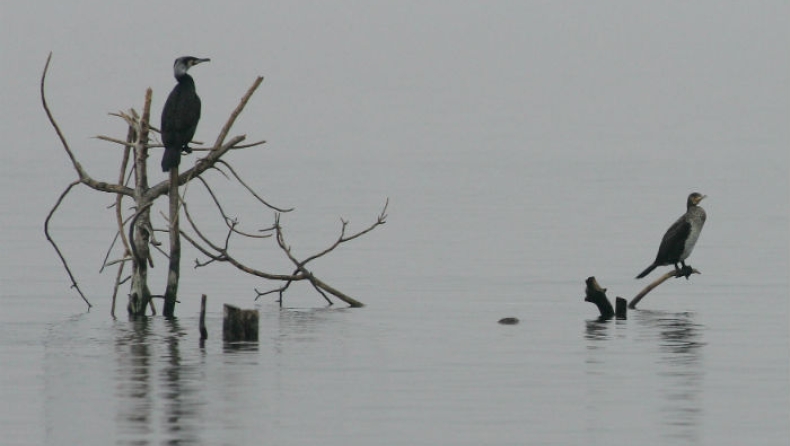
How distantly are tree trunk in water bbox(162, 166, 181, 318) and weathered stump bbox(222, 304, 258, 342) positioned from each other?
59.9 inches

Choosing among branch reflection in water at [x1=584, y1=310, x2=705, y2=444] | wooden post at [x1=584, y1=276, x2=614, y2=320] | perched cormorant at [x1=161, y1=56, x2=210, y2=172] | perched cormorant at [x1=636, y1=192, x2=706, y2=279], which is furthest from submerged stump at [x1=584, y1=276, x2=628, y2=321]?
perched cormorant at [x1=161, y1=56, x2=210, y2=172]

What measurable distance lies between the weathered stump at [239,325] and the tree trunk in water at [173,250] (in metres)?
1.52

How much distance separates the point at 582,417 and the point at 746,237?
1081 inches

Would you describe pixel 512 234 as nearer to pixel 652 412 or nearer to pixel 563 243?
pixel 563 243

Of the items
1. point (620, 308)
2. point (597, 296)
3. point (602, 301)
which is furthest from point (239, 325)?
point (620, 308)

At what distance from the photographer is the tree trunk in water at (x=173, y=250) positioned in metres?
21.2

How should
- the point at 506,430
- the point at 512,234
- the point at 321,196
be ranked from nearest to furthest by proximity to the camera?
the point at 506,430
the point at 512,234
the point at 321,196

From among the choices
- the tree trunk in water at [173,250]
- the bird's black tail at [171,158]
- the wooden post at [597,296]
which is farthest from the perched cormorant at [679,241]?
the bird's black tail at [171,158]

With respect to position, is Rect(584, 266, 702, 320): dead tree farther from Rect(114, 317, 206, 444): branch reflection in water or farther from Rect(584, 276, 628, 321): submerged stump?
Rect(114, 317, 206, 444): branch reflection in water

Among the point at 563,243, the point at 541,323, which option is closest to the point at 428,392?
the point at 541,323

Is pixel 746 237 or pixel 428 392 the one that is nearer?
pixel 428 392

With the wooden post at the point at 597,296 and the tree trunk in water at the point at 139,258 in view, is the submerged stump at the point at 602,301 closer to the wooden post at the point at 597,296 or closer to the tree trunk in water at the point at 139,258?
the wooden post at the point at 597,296

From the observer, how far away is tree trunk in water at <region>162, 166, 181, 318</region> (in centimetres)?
2116

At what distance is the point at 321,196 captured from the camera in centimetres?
6594
